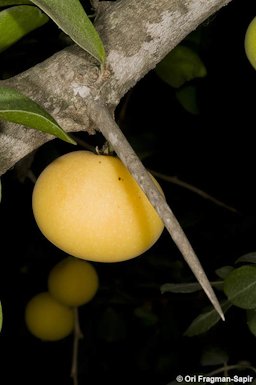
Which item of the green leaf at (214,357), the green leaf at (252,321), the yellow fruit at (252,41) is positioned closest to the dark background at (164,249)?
the green leaf at (214,357)

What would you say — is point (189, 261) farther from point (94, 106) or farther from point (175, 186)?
point (175, 186)

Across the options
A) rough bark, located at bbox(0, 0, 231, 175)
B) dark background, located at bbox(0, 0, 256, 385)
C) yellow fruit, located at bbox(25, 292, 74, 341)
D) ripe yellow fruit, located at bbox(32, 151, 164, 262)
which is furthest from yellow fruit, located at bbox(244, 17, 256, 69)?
yellow fruit, located at bbox(25, 292, 74, 341)

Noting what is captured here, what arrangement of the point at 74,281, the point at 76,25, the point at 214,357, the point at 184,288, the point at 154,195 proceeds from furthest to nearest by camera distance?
the point at 74,281, the point at 214,357, the point at 184,288, the point at 76,25, the point at 154,195

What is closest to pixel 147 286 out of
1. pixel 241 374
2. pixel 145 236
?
pixel 241 374

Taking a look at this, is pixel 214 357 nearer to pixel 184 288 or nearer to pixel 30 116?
pixel 184 288

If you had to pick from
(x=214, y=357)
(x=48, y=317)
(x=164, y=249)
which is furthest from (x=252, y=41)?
(x=164, y=249)

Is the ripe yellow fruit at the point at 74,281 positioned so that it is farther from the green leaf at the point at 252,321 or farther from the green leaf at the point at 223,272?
the green leaf at the point at 252,321
